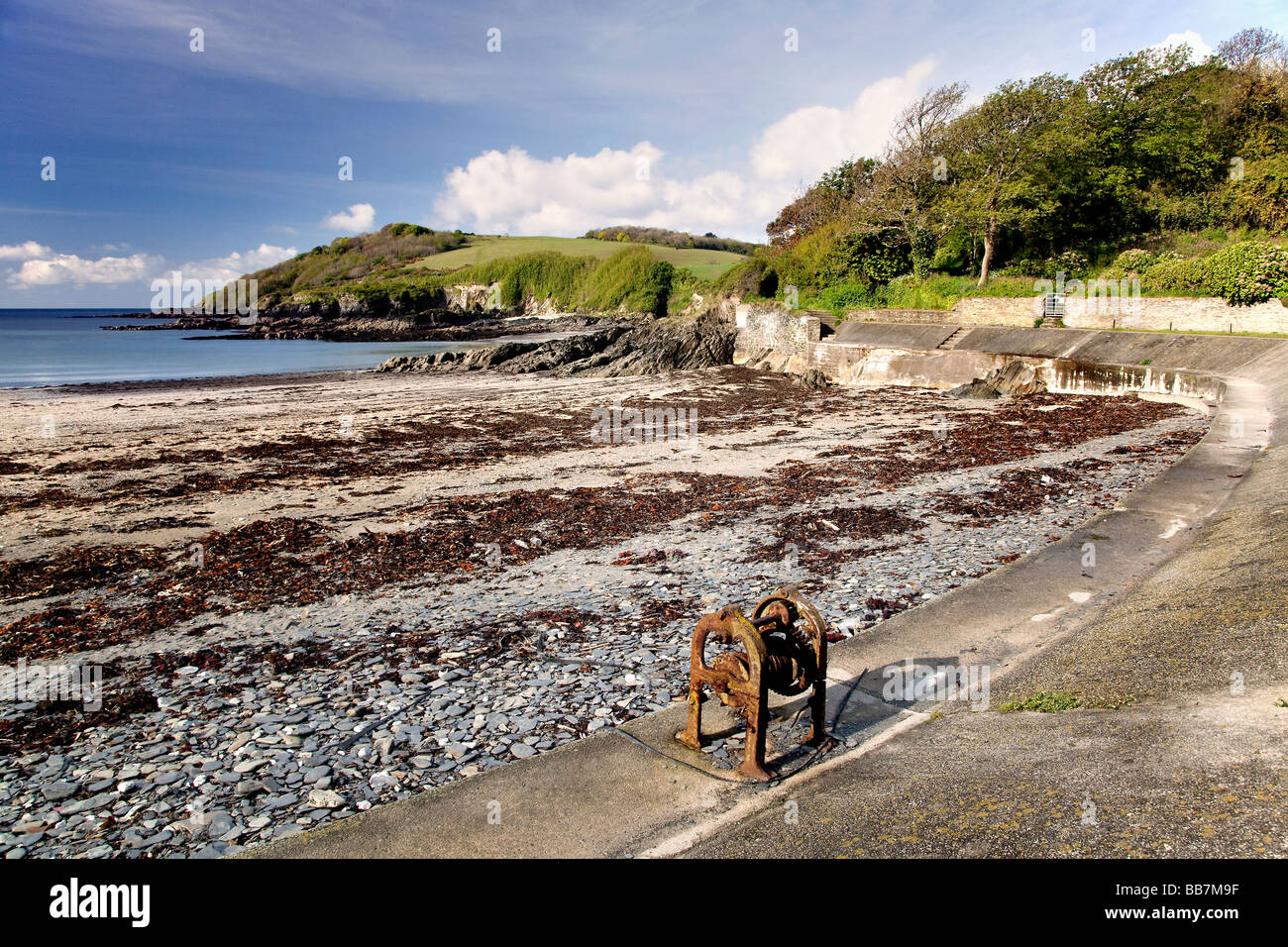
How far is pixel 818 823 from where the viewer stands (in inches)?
126

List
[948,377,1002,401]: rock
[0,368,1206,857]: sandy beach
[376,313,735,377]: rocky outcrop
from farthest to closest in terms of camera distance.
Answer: [376,313,735,377]: rocky outcrop, [948,377,1002,401]: rock, [0,368,1206,857]: sandy beach

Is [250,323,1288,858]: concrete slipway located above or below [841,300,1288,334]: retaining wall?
below

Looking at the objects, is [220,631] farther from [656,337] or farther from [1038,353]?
[656,337]

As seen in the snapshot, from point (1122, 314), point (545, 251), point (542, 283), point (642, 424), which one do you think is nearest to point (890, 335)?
point (1122, 314)

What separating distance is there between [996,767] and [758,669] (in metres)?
1.19

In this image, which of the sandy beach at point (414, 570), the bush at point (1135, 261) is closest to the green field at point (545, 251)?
the bush at point (1135, 261)

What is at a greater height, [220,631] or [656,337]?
[656,337]

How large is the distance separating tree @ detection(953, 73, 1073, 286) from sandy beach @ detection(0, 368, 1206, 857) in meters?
13.5

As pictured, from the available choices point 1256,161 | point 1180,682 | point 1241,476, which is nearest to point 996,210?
point 1256,161

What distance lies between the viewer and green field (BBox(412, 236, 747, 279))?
88.2 metres

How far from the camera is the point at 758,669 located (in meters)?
3.70

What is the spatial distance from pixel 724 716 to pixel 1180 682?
252cm

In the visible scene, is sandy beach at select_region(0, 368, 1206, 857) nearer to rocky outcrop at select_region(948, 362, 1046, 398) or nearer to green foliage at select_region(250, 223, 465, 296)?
rocky outcrop at select_region(948, 362, 1046, 398)
